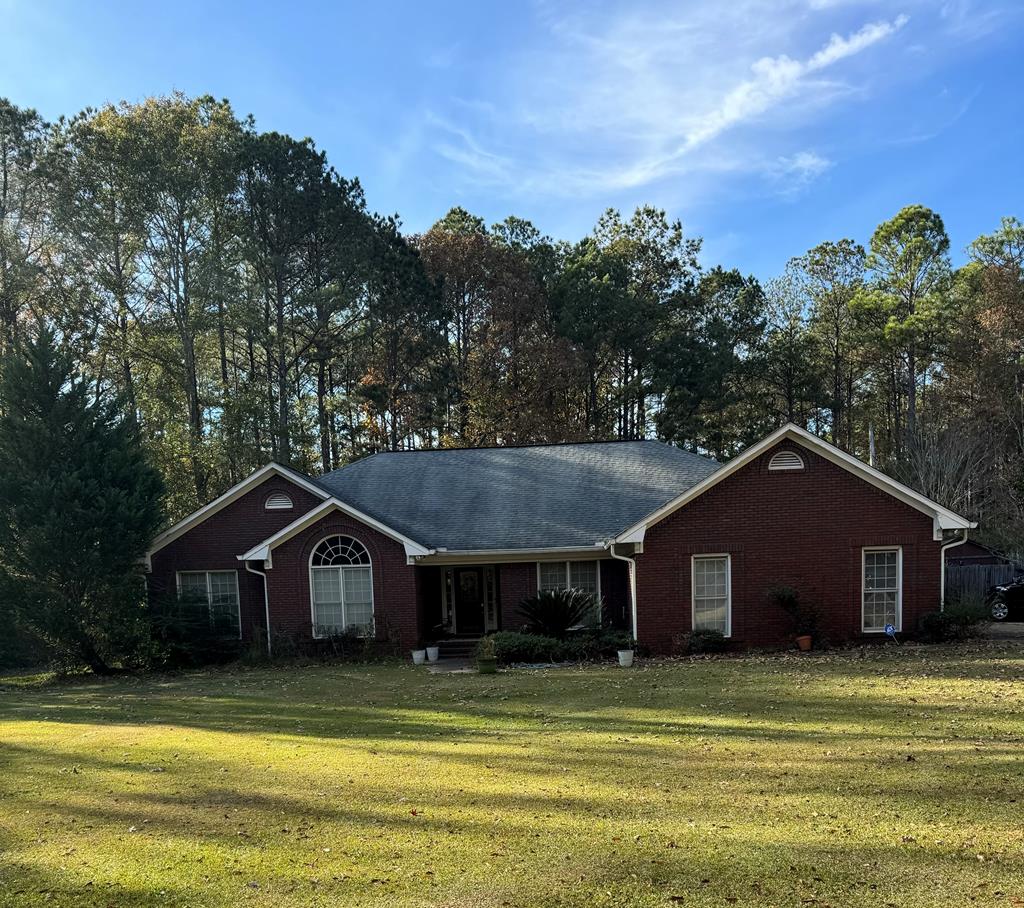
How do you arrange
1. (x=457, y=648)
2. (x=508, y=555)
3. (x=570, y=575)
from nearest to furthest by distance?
(x=508, y=555) → (x=457, y=648) → (x=570, y=575)

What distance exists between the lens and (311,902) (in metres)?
4.54

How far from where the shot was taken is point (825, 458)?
1622 cm

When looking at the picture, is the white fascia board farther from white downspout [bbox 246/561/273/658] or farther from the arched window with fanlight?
white downspout [bbox 246/561/273/658]

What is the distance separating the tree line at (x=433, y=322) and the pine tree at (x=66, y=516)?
10.4 m

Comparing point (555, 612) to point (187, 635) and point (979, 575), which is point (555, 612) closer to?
point (187, 635)

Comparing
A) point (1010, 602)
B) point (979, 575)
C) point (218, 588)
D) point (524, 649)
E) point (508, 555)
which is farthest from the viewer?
point (979, 575)

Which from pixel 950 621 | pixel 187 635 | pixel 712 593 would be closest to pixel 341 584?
pixel 187 635

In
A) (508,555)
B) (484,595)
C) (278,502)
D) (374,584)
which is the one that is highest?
(278,502)

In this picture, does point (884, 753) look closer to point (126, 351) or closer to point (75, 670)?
point (75, 670)

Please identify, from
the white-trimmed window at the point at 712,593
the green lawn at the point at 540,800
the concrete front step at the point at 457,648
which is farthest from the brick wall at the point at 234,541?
the white-trimmed window at the point at 712,593

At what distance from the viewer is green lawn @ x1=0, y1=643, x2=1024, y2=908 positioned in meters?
4.71

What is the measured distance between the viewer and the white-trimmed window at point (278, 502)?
1961 centimetres

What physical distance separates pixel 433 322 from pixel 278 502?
60.3 feet

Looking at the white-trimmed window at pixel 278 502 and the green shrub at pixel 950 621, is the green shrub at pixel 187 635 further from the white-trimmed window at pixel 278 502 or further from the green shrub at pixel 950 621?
the green shrub at pixel 950 621
